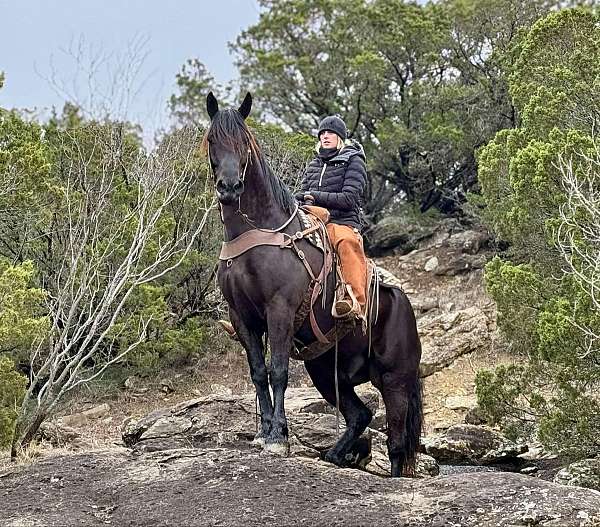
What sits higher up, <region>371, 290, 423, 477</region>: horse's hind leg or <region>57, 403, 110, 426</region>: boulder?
<region>371, 290, 423, 477</region>: horse's hind leg

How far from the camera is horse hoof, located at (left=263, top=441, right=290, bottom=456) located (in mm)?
4836

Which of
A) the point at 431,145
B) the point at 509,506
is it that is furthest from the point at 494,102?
the point at 509,506

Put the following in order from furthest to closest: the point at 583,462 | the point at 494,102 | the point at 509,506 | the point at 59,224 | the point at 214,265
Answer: the point at 494,102 < the point at 214,265 < the point at 59,224 < the point at 583,462 < the point at 509,506

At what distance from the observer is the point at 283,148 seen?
54.3 feet

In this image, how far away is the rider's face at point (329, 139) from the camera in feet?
19.1

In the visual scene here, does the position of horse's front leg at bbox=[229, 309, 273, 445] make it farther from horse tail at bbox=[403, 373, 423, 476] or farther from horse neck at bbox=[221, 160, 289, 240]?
horse tail at bbox=[403, 373, 423, 476]

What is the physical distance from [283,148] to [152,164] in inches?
238

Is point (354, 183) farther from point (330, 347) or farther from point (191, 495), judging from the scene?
point (191, 495)

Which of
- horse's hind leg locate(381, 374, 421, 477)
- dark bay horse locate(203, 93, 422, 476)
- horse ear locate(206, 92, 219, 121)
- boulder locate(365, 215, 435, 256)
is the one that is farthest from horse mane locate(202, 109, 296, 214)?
boulder locate(365, 215, 435, 256)

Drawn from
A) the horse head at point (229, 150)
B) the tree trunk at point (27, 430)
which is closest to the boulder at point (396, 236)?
the tree trunk at point (27, 430)

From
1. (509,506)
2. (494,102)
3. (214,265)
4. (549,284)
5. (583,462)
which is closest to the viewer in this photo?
(509,506)

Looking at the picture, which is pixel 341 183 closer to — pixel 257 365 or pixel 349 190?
pixel 349 190

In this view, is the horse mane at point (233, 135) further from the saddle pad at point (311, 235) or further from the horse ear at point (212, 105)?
the saddle pad at point (311, 235)

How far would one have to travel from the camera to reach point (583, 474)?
28.2 ft
